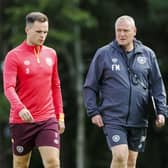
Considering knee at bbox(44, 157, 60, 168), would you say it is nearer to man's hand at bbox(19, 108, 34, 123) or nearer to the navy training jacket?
man's hand at bbox(19, 108, 34, 123)

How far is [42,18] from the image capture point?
9484 mm

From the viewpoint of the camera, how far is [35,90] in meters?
9.47

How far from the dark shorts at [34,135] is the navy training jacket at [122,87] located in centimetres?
57

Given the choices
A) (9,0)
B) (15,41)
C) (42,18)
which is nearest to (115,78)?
(42,18)

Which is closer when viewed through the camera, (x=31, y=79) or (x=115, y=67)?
(x=31, y=79)

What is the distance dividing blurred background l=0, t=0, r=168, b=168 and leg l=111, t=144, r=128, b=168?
15.0 metres

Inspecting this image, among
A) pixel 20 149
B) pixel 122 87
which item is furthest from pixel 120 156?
pixel 20 149

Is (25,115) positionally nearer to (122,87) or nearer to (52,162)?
(52,162)

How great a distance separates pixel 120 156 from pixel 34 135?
98cm

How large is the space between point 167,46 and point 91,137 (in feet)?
13.7

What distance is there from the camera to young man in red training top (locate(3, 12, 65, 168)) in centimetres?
941

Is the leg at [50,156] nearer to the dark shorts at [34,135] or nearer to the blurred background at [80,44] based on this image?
the dark shorts at [34,135]

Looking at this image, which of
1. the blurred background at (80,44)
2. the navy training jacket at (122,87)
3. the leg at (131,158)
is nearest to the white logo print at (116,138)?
the navy training jacket at (122,87)

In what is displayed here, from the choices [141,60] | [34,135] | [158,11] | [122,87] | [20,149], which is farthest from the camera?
[158,11]
